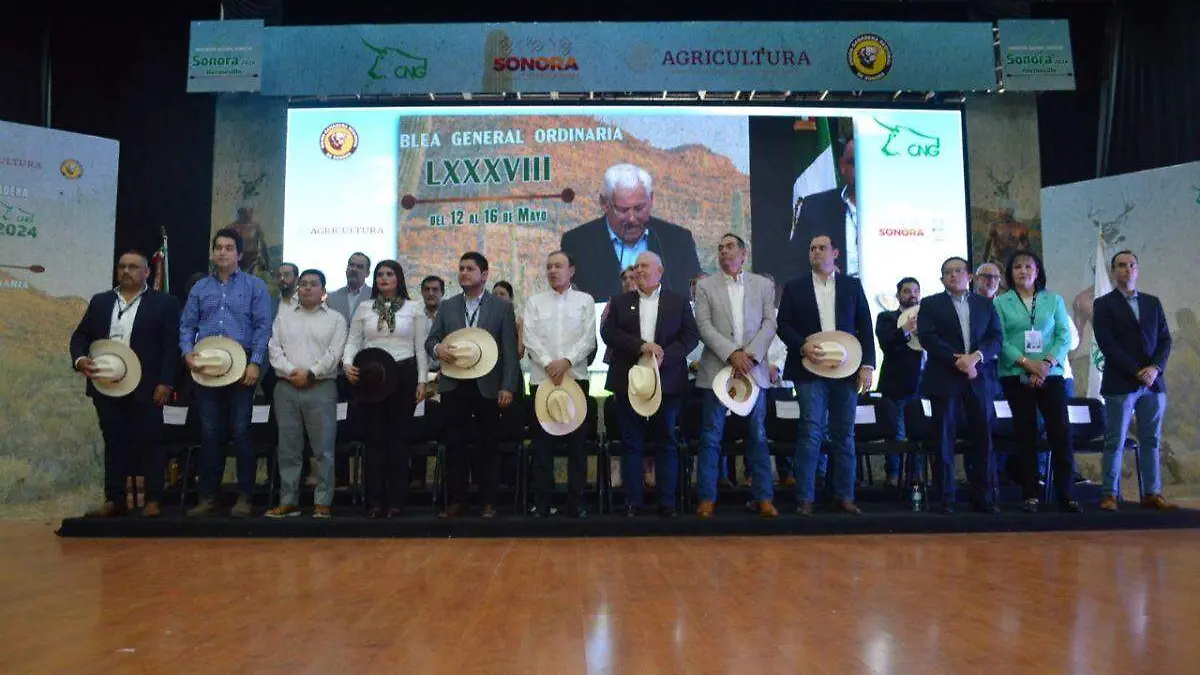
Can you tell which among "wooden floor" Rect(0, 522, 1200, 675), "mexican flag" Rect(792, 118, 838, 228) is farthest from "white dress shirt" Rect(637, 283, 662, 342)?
"mexican flag" Rect(792, 118, 838, 228)

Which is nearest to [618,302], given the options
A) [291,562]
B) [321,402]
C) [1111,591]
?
[321,402]

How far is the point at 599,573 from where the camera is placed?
345cm

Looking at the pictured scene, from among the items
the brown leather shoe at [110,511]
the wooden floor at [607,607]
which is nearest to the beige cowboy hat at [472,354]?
the wooden floor at [607,607]

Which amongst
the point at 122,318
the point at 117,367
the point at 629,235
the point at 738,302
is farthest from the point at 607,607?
the point at 629,235

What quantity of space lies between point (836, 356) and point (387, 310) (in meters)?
2.36

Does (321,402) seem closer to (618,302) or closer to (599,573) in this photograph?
(618,302)

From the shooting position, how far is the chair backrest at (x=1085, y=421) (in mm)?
5410

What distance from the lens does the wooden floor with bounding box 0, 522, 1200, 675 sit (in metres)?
2.18

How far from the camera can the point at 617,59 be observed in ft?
24.6

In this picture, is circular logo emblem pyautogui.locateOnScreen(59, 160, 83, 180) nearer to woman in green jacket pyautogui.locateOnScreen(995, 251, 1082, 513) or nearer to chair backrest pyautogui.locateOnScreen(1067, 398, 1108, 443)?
woman in green jacket pyautogui.locateOnScreen(995, 251, 1082, 513)

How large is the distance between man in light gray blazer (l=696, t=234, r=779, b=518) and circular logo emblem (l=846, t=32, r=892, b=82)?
131 inches

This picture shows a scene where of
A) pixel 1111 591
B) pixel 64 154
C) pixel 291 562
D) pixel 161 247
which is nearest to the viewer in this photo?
pixel 1111 591

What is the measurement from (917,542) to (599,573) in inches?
66.3

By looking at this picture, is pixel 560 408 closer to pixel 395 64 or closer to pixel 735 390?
pixel 735 390
